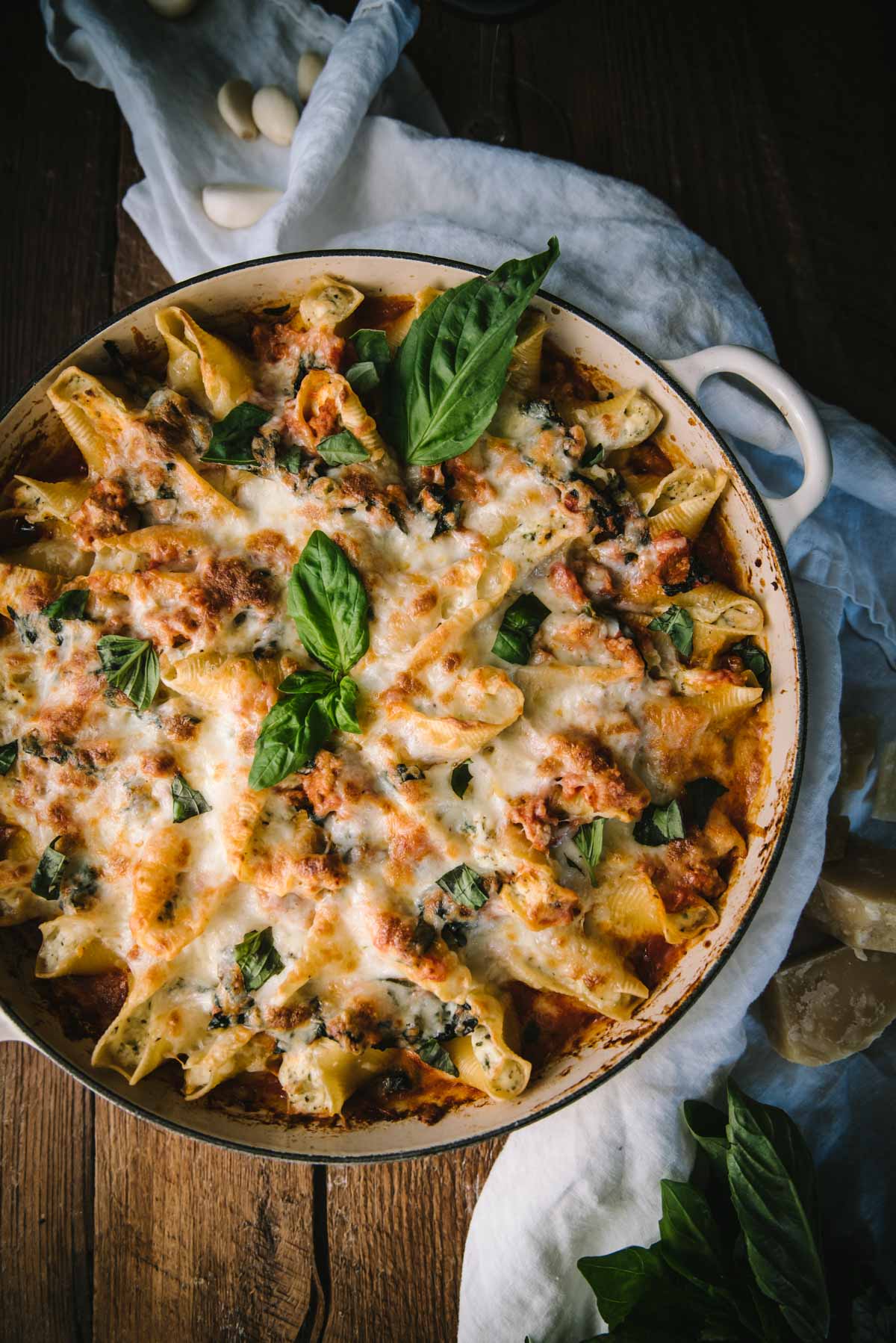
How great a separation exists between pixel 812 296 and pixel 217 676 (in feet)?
7.67

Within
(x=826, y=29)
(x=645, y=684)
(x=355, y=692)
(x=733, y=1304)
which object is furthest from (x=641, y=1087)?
(x=826, y=29)

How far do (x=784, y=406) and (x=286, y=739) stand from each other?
1498mm

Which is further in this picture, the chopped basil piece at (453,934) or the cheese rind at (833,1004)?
the cheese rind at (833,1004)

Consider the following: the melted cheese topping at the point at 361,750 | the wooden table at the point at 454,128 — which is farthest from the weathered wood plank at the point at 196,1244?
the melted cheese topping at the point at 361,750

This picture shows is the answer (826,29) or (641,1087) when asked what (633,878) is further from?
(826,29)

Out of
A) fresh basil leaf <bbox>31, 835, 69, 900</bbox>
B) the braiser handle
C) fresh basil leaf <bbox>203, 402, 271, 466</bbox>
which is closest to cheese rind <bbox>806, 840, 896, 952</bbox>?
the braiser handle

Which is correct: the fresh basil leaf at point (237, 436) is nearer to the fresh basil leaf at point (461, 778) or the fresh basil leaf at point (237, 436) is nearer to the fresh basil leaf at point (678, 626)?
the fresh basil leaf at point (461, 778)

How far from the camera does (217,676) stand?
7.86 feet

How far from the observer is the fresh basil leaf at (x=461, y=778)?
8.01 ft

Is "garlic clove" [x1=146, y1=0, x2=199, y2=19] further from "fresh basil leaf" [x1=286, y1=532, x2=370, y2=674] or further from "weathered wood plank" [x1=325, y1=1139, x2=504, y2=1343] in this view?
"weathered wood plank" [x1=325, y1=1139, x2=504, y2=1343]

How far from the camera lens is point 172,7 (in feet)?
10.3

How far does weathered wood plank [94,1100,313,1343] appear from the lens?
3.10 m

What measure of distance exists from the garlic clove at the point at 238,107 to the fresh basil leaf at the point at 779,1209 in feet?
10.6

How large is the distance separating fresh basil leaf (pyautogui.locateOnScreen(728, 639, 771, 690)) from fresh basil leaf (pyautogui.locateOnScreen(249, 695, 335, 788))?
3.83 feet
